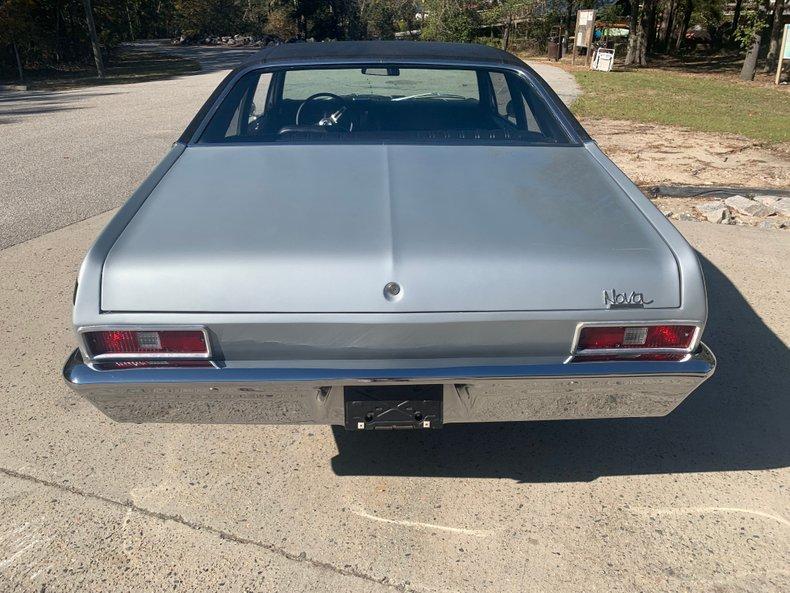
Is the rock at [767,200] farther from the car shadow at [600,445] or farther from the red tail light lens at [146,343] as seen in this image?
the red tail light lens at [146,343]

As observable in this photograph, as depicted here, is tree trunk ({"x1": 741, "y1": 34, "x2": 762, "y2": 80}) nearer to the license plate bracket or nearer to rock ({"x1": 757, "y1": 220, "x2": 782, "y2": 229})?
rock ({"x1": 757, "y1": 220, "x2": 782, "y2": 229})

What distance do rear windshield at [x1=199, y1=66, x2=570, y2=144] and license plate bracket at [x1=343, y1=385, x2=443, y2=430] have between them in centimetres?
136

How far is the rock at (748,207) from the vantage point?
5.96m

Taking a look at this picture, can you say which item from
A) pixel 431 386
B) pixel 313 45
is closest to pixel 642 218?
pixel 431 386

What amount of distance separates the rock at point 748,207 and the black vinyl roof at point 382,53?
3.45 m

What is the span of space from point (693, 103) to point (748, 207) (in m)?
9.44

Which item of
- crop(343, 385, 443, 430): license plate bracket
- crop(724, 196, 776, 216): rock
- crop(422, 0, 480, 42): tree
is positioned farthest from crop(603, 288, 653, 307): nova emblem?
crop(422, 0, 480, 42): tree

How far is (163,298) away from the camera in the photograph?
201 centimetres

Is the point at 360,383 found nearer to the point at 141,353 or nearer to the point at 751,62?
the point at 141,353

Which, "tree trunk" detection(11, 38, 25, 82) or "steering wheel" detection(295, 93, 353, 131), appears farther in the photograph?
"tree trunk" detection(11, 38, 25, 82)

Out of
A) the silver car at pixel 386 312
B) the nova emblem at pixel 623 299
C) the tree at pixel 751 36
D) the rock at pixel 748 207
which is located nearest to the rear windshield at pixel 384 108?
the silver car at pixel 386 312

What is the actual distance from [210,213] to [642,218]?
1502 millimetres

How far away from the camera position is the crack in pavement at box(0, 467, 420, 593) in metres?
2.17

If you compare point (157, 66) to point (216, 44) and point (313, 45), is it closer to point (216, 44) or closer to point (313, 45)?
point (216, 44)
